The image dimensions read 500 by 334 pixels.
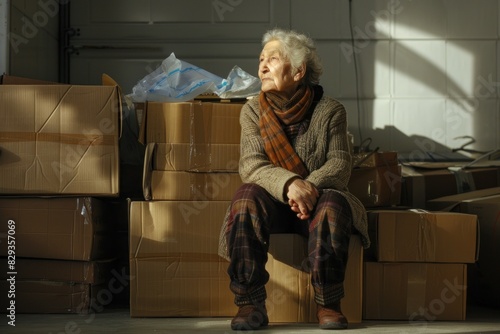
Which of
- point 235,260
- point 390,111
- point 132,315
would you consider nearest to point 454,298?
point 235,260

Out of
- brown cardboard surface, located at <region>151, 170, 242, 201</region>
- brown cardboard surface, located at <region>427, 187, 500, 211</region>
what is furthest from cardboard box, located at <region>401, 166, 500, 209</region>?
brown cardboard surface, located at <region>151, 170, 242, 201</region>

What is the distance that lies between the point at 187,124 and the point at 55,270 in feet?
2.30

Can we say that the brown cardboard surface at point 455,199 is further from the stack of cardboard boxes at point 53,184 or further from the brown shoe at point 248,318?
the stack of cardboard boxes at point 53,184

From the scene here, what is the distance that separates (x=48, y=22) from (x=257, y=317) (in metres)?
1.87

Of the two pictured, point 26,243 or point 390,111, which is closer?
point 26,243

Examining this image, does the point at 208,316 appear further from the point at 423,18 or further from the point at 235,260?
the point at 423,18

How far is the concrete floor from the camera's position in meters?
2.36

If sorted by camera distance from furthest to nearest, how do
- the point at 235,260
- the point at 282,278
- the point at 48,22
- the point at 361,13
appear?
the point at 361,13 < the point at 48,22 < the point at 282,278 < the point at 235,260

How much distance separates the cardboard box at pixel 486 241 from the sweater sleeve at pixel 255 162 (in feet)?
3.00

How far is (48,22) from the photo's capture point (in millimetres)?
3535

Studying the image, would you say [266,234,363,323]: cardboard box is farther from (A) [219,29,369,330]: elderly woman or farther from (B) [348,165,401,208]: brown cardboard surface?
(B) [348,165,401,208]: brown cardboard surface

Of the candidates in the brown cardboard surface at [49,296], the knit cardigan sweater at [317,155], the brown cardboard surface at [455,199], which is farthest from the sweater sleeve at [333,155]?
the brown cardboard surface at [49,296]

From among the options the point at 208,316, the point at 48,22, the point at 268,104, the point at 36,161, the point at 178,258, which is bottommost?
the point at 208,316

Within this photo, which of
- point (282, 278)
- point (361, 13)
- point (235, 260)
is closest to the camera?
point (235, 260)
